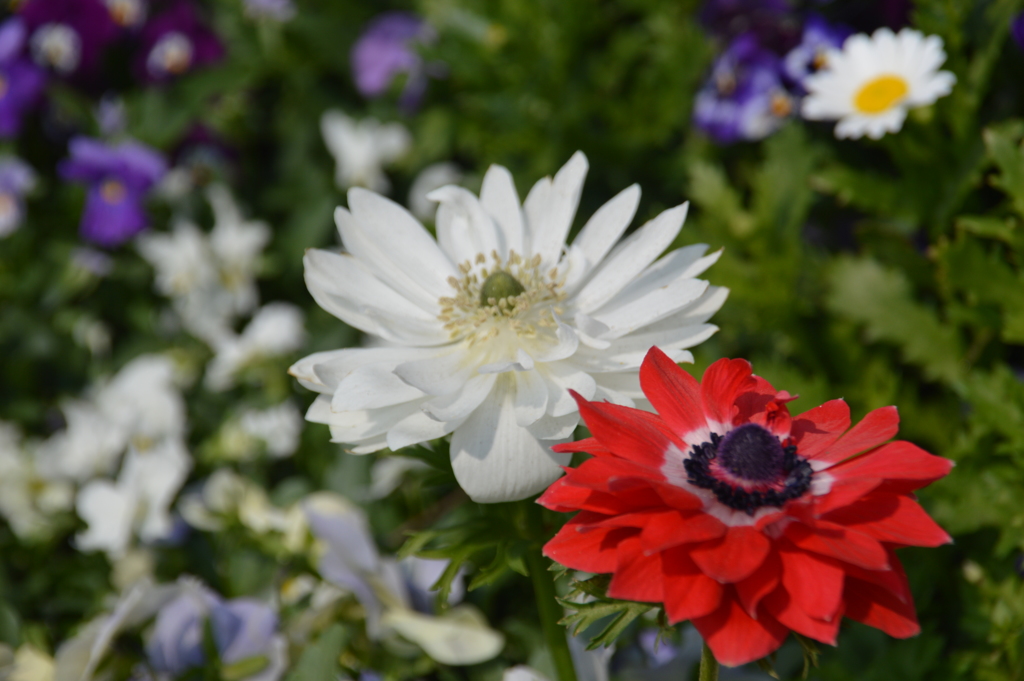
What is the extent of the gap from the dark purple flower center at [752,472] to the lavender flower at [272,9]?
1.68 m

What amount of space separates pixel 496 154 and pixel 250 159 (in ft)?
2.42

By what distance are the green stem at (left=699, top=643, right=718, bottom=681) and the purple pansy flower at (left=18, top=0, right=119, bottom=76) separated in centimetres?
174

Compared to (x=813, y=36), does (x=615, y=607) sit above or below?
below

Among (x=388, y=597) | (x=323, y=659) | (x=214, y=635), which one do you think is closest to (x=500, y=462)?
(x=323, y=659)

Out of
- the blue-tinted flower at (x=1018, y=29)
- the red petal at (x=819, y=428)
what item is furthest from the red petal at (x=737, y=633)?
the blue-tinted flower at (x=1018, y=29)

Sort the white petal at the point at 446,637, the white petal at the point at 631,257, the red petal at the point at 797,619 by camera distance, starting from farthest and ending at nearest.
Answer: the white petal at the point at 446,637
the white petal at the point at 631,257
the red petal at the point at 797,619

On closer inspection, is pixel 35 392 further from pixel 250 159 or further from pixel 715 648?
pixel 715 648

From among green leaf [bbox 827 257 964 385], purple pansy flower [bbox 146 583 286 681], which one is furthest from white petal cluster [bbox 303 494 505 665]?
green leaf [bbox 827 257 964 385]

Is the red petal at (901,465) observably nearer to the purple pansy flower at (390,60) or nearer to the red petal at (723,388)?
the red petal at (723,388)

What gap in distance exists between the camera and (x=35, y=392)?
1.57 m

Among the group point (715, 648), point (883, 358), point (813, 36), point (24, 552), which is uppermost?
point (813, 36)

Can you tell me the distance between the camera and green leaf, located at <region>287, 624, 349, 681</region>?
0.68m

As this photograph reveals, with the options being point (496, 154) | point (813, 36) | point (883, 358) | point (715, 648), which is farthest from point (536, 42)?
point (715, 648)

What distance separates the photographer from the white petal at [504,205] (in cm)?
67
